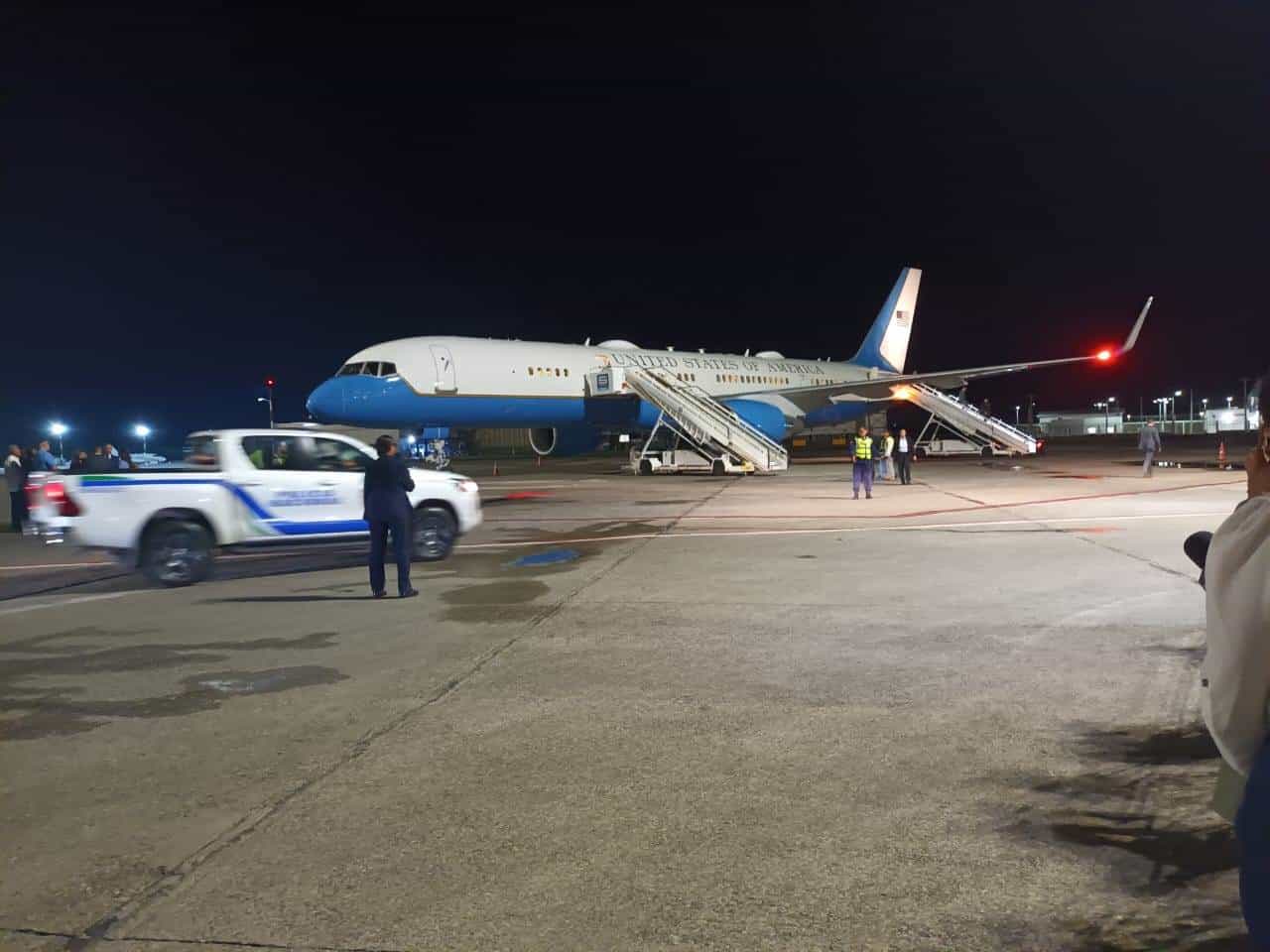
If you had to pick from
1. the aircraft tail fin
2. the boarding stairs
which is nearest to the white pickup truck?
the boarding stairs

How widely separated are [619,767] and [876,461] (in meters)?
25.0

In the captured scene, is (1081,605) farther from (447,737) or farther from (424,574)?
(424,574)

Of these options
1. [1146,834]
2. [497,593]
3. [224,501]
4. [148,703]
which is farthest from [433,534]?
[1146,834]

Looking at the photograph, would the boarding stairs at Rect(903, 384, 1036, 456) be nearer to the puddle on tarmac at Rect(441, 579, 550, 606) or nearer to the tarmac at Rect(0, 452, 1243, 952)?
the tarmac at Rect(0, 452, 1243, 952)

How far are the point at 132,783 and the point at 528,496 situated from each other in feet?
59.0

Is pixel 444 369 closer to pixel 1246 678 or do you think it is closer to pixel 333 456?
pixel 333 456

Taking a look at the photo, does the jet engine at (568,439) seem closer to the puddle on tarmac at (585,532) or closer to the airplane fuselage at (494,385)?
the airplane fuselage at (494,385)

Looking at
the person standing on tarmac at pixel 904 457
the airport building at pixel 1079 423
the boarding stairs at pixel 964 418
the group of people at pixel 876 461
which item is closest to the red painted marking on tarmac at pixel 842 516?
the group of people at pixel 876 461

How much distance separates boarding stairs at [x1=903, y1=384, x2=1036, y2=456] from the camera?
3838 centimetres

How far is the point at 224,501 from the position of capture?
10648mm

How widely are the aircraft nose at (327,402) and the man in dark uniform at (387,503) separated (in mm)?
16018

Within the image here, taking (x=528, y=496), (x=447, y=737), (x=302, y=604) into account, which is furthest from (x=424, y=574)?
(x=528, y=496)

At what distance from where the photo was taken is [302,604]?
9.20 meters

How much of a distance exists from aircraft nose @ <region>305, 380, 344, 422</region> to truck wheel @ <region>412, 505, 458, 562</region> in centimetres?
1349
